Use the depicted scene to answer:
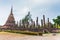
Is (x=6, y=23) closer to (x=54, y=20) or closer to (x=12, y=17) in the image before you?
(x=12, y=17)

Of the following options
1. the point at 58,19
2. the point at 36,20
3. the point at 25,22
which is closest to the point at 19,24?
the point at 25,22

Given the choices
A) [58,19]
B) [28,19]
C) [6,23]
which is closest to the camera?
[6,23]

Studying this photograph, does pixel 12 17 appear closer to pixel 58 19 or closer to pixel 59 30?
pixel 59 30

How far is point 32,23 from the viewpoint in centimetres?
6097

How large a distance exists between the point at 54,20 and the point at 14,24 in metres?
23.6

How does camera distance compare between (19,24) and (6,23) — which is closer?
(6,23)

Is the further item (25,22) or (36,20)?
(25,22)

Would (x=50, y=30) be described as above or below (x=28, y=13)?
below

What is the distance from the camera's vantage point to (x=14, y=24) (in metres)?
59.7

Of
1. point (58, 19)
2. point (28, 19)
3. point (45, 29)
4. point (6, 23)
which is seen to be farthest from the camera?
point (58, 19)

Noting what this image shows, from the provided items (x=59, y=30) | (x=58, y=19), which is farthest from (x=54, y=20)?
(x=59, y=30)

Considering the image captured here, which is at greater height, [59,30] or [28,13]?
[28,13]

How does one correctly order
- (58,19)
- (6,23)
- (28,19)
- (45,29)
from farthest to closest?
1. (58,19)
2. (28,19)
3. (6,23)
4. (45,29)

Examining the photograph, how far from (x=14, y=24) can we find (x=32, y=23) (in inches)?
236
